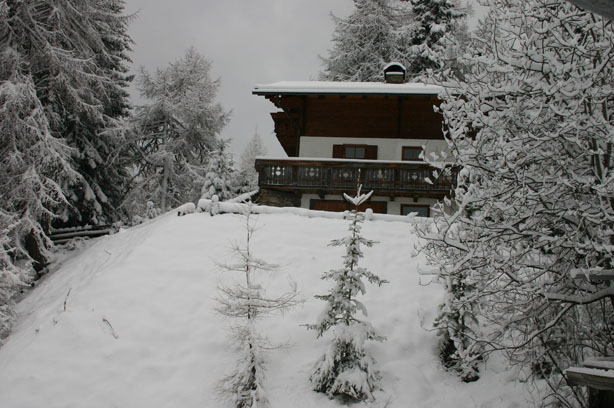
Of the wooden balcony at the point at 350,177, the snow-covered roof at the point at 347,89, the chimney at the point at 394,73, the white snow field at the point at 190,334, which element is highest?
the chimney at the point at 394,73

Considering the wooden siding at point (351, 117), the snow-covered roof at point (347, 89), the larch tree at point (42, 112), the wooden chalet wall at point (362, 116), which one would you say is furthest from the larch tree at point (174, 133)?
the wooden siding at point (351, 117)

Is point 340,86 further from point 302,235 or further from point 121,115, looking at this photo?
point 121,115

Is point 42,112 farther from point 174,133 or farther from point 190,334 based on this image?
point 190,334

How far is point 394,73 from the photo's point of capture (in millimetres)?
21297

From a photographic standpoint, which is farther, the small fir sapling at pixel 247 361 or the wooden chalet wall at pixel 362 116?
the wooden chalet wall at pixel 362 116

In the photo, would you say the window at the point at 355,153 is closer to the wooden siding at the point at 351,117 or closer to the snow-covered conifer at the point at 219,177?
the wooden siding at the point at 351,117

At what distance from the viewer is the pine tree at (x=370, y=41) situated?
95.5 ft

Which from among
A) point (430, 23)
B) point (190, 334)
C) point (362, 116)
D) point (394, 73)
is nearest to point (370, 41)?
point (430, 23)

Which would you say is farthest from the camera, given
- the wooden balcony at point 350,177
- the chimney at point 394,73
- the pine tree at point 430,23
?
the pine tree at point 430,23

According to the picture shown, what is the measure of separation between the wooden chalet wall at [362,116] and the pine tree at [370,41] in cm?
917

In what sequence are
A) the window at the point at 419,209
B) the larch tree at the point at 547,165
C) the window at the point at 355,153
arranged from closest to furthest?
the larch tree at the point at 547,165 < the window at the point at 419,209 < the window at the point at 355,153

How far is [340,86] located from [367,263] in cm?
999

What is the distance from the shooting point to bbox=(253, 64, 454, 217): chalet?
17.5 m

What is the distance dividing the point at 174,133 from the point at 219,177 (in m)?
4.81
